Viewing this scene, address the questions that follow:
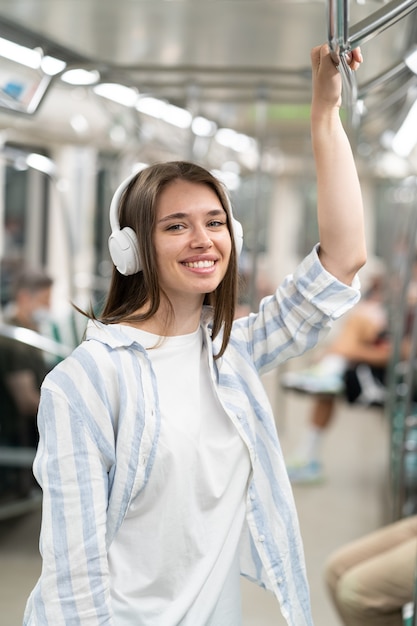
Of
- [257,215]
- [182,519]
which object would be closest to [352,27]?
[182,519]

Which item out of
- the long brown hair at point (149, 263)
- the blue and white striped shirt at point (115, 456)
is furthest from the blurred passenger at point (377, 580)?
the long brown hair at point (149, 263)

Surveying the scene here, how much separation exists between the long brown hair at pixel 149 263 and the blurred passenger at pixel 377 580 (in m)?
1.30

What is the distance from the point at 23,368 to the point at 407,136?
234 cm

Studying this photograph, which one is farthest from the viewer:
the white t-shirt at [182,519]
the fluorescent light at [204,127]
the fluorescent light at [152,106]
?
the fluorescent light at [204,127]

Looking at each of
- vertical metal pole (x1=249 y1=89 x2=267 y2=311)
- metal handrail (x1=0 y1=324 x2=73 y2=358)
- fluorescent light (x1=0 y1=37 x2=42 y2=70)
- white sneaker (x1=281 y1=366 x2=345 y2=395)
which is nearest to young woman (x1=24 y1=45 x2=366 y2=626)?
fluorescent light (x1=0 y1=37 x2=42 y2=70)

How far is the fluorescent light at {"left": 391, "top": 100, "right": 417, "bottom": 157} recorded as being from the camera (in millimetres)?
4600

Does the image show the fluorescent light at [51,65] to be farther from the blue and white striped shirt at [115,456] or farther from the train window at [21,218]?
the blue and white striped shirt at [115,456]

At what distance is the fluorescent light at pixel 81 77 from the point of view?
141 inches

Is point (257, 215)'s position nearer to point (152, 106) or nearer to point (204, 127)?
point (152, 106)

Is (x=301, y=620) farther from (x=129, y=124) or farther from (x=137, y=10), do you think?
(x=129, y=124)

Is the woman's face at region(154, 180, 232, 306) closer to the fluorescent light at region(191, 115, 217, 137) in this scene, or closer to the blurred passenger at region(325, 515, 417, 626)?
the blurred passenger at region(325, 515, 417, 626)

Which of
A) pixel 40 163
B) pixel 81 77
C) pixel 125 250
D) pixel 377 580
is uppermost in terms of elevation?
pixel 81 77

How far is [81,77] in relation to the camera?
12.1 ft

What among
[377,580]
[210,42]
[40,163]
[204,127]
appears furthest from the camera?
[204,127]
